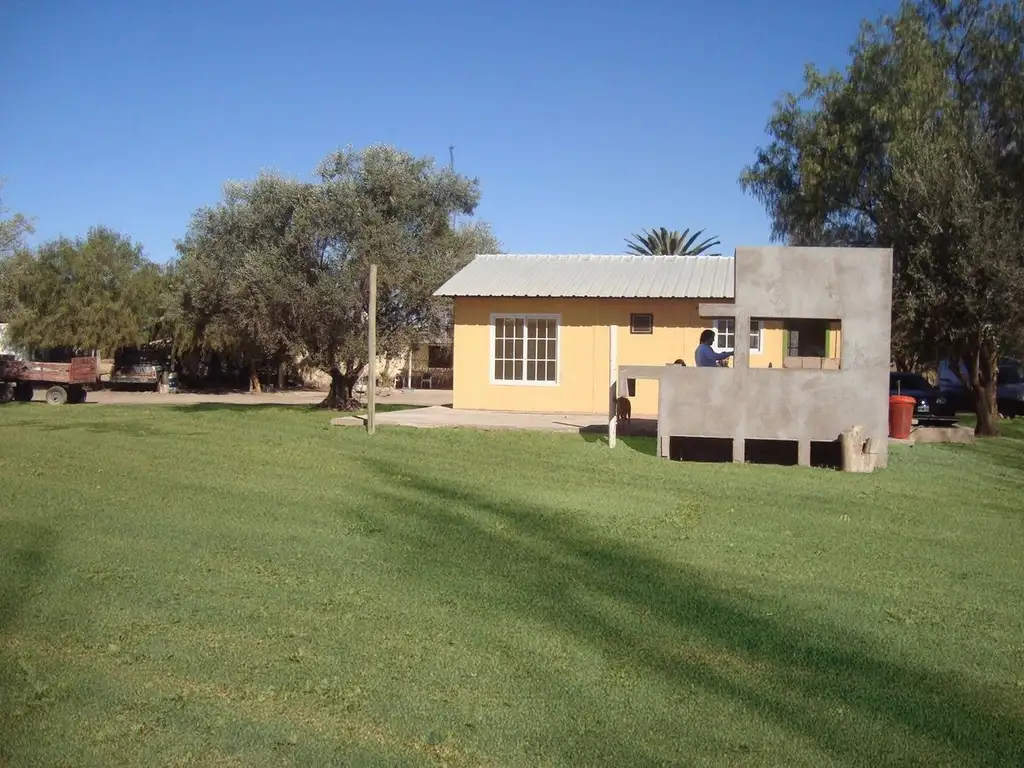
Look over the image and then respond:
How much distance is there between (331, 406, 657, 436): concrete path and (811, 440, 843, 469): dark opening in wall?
3.16 metres

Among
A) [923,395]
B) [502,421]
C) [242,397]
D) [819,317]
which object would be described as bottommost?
[242,397]

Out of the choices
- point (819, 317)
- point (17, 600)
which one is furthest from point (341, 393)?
point (17, 600)

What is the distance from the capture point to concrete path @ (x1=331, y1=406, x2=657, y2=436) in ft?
63.7

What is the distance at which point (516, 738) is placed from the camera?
4426mm

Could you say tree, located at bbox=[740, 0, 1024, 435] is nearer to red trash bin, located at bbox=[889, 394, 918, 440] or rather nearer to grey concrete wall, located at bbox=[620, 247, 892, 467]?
red trash bin, located at bbox=[889, 394, 918, 440]

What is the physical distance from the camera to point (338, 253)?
25.5 metres

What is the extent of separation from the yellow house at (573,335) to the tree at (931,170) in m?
3.02

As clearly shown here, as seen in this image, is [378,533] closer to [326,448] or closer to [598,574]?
[598,574]

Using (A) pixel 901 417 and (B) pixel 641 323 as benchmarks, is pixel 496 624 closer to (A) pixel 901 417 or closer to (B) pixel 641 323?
(A) pixel 901 417

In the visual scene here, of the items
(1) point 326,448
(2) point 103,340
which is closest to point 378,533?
(1) point 326,448

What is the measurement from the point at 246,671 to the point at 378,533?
3.66 meters

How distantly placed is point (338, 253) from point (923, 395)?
49.3ft

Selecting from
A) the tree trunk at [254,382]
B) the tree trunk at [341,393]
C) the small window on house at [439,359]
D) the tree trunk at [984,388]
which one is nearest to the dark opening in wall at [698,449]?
the tree trunk at [984,388]

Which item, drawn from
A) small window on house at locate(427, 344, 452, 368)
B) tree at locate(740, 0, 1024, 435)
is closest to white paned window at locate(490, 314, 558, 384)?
tree at locate(740, 0, 1024, 435)
